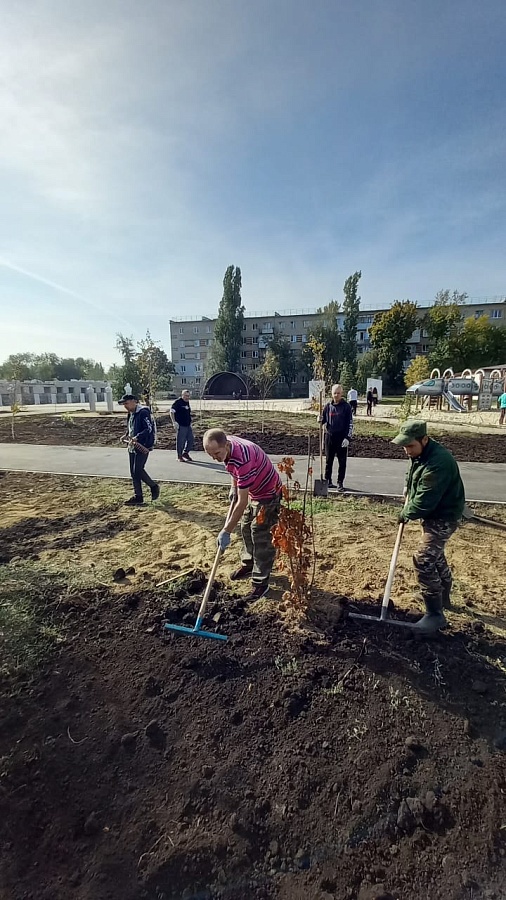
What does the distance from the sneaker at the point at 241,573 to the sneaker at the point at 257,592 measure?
313 mm

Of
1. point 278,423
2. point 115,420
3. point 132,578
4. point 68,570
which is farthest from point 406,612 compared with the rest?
point 115,420

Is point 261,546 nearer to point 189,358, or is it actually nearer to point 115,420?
point 115,420

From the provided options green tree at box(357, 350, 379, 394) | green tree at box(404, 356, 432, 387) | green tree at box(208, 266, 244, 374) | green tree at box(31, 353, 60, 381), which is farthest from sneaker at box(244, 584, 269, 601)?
green tree at box(31, 353, 60, 381)

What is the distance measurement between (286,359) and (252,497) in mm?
62186

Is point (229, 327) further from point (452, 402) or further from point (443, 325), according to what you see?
point (452, 402)

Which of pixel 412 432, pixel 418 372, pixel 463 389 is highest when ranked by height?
pixel 418 372

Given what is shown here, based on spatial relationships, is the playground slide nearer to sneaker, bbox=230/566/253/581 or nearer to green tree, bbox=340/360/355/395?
sneaker, bbox=230/566/253/581

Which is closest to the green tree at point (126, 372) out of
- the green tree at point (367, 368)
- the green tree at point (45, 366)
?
the green tree at point (367, 368)

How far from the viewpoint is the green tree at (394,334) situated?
172 feet

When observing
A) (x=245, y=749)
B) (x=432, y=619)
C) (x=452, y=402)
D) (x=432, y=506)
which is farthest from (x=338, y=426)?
(x=452, y=402)

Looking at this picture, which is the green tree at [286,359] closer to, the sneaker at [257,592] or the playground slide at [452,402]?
the playground slide at [452,402]

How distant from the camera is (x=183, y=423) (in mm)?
10023

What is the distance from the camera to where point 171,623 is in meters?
3.33

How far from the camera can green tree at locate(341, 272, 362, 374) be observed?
5931 centimetres
